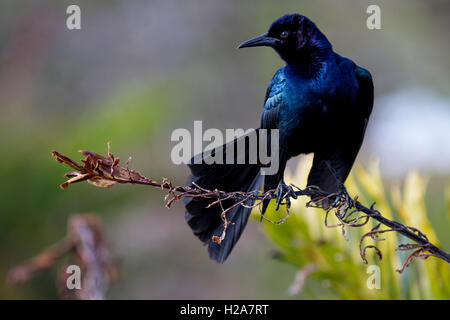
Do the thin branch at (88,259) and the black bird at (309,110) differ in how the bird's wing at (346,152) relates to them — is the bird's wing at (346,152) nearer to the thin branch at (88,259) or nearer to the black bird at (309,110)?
the black bird at (309,110)

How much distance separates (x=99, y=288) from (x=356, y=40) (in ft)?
29.6

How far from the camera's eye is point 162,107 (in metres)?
4.98

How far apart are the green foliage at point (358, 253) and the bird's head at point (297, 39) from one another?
62 centimetres

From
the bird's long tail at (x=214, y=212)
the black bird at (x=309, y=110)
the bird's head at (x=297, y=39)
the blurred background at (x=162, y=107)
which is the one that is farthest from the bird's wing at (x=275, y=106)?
the blurred background at (x=162, y=107)

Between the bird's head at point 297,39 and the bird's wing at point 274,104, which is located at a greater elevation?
the bird's head at point 297,39

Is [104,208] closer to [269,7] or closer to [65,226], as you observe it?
[65,226]

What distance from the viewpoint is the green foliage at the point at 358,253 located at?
7.88ft

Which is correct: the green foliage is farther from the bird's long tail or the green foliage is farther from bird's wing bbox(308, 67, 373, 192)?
the bird's long tail

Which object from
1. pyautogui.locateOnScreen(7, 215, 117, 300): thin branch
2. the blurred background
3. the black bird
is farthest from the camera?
the blurred background

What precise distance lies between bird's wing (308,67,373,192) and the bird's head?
0.24 meters

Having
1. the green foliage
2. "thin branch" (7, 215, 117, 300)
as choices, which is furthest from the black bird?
"thin branch" (7, 215, 117, 300)

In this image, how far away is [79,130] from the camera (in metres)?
4.73

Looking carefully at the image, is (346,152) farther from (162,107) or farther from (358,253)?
(162,107)

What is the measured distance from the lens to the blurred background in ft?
15.2
